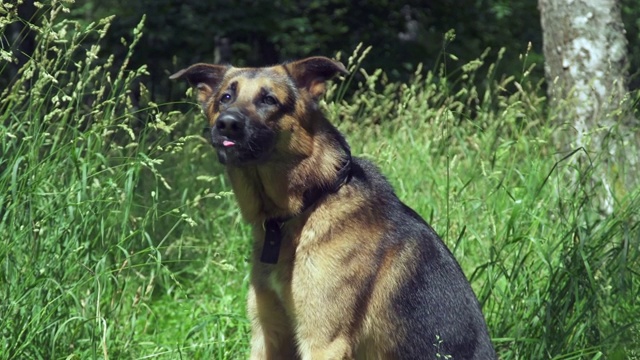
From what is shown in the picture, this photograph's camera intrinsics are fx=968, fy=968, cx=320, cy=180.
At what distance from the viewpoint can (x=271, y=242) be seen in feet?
13.9

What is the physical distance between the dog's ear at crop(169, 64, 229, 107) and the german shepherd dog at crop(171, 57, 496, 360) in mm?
175

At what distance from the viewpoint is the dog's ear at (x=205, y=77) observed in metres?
4.60

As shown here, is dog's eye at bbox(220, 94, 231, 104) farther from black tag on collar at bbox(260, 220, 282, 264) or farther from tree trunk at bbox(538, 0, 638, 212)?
tree trunk at bbox(538, 0, 638, 212)

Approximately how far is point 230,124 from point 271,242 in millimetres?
551

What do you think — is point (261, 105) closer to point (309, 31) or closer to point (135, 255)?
point (135, 255)

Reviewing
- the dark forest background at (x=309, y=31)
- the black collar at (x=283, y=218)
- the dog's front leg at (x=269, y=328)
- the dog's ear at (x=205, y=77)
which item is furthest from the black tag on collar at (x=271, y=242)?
the dark forest background at (x=309, y=31)

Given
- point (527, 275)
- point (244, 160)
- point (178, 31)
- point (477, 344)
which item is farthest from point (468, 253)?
point (178, 31)

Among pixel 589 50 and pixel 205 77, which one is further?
pixel 589 50

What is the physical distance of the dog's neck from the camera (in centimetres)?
429

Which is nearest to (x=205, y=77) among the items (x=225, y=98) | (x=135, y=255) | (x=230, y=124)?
(x=225, y=98)

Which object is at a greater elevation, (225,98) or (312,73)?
(312,73)

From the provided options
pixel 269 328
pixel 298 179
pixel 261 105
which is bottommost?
pixel 269 328

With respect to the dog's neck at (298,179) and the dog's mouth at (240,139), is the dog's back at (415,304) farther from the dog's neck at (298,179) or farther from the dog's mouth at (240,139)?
the dog's mouth at (240,139)

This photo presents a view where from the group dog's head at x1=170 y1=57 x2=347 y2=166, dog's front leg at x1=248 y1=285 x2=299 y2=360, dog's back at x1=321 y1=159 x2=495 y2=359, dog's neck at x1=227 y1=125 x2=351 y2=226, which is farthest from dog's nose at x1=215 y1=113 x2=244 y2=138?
dog's front leg at x1=248 y1=285 x2=299 y2=360
